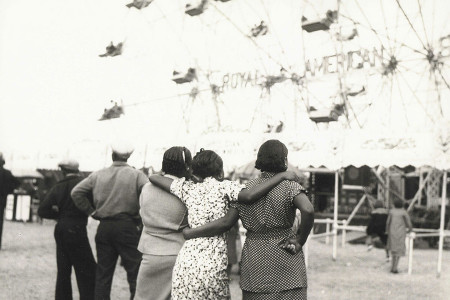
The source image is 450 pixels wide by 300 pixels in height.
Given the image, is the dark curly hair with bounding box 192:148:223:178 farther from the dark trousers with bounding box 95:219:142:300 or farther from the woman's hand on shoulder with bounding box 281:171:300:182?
the dark trousers with bounding box 95:219:142:300

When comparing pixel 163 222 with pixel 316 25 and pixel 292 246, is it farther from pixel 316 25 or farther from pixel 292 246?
pixel 316 25

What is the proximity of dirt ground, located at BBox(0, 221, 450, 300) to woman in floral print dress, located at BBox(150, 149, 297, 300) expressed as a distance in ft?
11.3

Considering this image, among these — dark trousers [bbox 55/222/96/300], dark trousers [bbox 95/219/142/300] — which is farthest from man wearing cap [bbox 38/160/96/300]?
dark trousers [bbox 95/219/142/300]

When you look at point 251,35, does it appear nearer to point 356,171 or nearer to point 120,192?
point 356,171

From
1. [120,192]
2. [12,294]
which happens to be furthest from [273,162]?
[12,294]

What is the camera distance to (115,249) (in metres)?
4.66

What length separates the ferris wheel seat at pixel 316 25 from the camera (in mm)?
12844

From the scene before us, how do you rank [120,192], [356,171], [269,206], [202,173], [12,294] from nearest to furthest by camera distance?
1. [269,206]
2. [202,173]
3. [120,192]
4. [12,294]
5. [356,171]

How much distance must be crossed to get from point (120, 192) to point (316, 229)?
15.9 metres

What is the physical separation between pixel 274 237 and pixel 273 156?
1.51ft

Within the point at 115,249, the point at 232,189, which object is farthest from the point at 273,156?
the point at 115,249

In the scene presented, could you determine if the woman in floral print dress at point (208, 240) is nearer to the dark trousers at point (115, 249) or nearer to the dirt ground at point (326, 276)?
the dark trousers at point (115, 249)

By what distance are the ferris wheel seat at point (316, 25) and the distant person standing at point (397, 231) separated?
435 centimetres

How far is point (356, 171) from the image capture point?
23531mm
